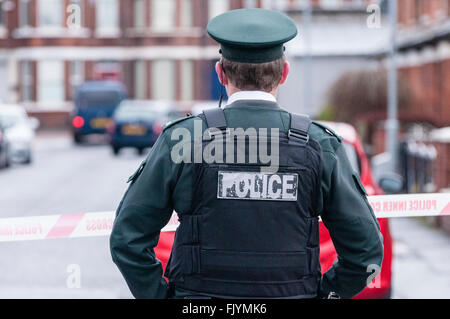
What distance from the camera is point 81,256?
859 centimetres

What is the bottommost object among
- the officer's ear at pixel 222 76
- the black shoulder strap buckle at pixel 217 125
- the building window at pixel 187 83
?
the building window at pixel 187 83

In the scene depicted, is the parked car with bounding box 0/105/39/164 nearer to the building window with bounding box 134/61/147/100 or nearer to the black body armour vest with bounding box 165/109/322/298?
the black body armour vest with bounding box 165/109/322/298

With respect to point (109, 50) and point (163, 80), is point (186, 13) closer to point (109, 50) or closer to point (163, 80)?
point (163, 80)

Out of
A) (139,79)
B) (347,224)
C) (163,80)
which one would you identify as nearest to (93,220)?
(347,224)

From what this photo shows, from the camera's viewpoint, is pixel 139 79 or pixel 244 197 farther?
pixel 139 79

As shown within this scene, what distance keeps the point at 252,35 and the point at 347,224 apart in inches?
26.5

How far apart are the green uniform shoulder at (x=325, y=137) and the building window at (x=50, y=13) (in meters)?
43.9

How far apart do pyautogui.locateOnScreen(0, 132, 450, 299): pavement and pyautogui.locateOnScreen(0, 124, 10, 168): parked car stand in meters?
2.01

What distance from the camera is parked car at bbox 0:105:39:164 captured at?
68.3 ft

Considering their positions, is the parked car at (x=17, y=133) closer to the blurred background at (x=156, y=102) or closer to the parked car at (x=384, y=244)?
the blurred background at (x=156, y=102)

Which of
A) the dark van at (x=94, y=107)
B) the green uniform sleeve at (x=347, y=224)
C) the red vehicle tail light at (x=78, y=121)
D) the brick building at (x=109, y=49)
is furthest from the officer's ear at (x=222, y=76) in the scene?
the brick building at (x=109, y=49)

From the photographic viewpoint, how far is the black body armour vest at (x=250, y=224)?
2588 mm

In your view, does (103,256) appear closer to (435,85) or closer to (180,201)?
(180,201)

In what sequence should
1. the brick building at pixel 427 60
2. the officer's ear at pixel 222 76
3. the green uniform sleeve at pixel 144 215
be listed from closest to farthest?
1. the green uniform sleeve at pixel 144 215
2. the officer's ear at pixel 222 76
3. the brick building at pixel 427 60
